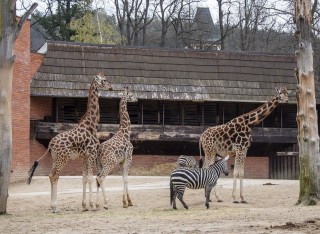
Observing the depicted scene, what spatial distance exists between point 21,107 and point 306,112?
14135 mm

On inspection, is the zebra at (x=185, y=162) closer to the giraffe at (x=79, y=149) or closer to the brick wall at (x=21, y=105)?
the giraffe at (x=79, y=149)

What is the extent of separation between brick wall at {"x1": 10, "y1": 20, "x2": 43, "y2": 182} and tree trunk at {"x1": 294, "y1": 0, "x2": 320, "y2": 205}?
44.6 feet

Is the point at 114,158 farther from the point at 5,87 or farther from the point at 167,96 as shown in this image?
the point at 167,96

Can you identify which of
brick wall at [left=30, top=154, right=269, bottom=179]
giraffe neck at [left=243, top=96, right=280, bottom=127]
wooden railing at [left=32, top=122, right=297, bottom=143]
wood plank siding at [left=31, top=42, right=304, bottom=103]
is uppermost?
wood plank siding at [left=31, top=42, right=304, bottom=103]

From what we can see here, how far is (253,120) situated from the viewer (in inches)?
763

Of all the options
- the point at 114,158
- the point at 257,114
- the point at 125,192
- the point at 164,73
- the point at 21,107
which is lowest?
the point at 125,192

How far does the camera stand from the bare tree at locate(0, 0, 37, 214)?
15.6 meters

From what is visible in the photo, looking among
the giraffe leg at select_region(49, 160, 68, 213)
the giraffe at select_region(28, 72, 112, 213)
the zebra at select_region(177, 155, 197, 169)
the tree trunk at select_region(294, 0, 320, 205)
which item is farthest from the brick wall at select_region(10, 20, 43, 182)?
the tree trunk at select_region(294, 0, 320, 205)

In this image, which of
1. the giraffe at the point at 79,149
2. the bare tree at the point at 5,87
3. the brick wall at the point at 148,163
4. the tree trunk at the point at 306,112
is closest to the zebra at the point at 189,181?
the giraffe at the point at 79,149

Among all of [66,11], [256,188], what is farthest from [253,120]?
[66,11]

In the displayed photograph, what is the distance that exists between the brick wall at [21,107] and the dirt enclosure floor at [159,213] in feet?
13.0

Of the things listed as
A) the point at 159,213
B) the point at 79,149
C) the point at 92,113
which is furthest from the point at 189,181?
the point at 92,113

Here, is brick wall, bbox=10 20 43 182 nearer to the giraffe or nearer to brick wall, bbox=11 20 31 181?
brick wall, bbox=11 20 31 181

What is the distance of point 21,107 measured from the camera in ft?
89.1
